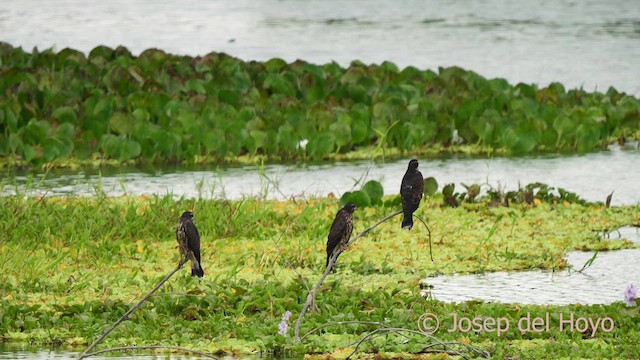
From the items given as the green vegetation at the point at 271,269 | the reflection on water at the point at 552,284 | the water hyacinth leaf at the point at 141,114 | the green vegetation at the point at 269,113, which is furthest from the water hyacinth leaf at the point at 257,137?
the reflection on water at the point at 552,284

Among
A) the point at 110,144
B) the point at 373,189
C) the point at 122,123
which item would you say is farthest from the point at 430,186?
the point at 122,123

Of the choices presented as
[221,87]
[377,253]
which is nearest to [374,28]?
[221,87]

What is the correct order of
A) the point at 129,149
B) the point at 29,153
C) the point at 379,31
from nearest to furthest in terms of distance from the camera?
the point at 29,153 → the point at 129,149 → the point at 379,31

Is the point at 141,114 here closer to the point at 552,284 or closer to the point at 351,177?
the point at 351,177

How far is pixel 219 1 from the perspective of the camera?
3388cm

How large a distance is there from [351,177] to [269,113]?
2.83 meters

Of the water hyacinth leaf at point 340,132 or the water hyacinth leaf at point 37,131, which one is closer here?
the water hyacinth leaf at point 37,131

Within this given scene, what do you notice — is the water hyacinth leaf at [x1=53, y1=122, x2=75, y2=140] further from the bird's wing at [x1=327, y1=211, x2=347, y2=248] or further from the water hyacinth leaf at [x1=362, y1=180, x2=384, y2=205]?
the bird's wing at [x1=327, y1=211, x2=347, y2=248]

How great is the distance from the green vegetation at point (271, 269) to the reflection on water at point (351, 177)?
1025 mm

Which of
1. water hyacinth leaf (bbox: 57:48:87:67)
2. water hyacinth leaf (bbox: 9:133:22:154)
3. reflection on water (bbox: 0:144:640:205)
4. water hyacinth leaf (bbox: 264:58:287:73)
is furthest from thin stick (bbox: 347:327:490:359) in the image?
water hyacinth leaf (bbox: 57:48:87:67)

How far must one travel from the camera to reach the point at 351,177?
424 inches

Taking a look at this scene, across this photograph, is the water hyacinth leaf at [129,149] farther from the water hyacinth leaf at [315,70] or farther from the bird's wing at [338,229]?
the bird's wing at [338,229]

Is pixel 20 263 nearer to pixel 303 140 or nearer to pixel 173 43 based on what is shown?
pixel 303 140

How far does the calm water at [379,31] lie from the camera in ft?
69.1
